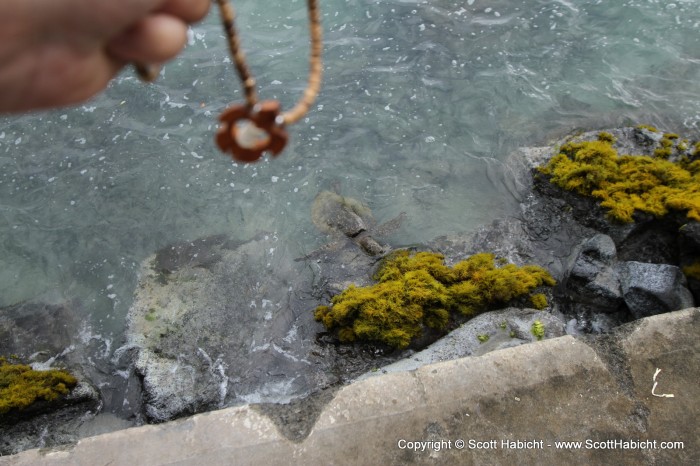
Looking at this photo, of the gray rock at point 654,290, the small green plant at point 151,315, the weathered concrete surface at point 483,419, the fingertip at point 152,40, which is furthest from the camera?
the small green plant at point 151,315

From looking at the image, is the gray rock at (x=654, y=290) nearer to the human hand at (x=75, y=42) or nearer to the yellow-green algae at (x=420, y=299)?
the yellow-green algae at (x=420, y=299)

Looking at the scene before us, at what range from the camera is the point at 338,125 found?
629 cm

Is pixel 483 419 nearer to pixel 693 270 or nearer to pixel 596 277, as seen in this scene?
pixel 596 277

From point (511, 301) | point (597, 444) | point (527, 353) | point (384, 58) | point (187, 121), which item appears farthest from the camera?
point (384, 58)

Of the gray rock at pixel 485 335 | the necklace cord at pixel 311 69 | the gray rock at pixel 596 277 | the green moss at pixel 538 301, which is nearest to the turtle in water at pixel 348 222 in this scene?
the gray rock at pixel 485 335

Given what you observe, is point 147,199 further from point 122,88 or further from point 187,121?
point 122,88

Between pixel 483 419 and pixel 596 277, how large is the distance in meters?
2.12

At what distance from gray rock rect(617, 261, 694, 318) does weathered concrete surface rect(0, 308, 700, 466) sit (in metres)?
0.85

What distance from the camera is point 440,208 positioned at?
560cm

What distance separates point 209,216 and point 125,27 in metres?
4.52

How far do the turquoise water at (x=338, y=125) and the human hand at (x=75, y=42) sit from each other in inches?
159

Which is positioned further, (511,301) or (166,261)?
(166,261)

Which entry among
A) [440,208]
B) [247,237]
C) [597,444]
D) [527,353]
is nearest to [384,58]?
[440,208]

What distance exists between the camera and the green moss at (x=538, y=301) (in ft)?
14.5
